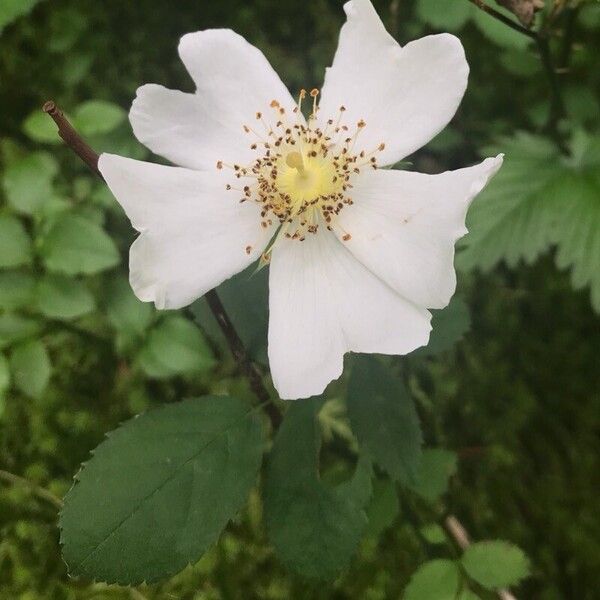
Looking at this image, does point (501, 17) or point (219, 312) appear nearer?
point (219, 312)

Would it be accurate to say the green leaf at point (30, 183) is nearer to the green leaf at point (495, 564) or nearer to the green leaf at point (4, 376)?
the green leaf at point (4, 376)

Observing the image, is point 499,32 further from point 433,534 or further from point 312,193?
point 433,534

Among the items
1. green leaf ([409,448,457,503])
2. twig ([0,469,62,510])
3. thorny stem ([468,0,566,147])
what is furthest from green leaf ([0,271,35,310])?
thorny stem ([468,0,566,147])

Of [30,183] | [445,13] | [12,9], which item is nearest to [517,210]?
[445,13]

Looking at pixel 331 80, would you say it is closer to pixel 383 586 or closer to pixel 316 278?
pixel 316 278

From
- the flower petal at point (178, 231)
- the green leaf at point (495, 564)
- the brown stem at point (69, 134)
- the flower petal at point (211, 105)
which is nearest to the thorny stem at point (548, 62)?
the flower petal at point (211, 105)

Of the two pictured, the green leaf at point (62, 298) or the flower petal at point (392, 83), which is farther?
the green leaf at point (62, 298)

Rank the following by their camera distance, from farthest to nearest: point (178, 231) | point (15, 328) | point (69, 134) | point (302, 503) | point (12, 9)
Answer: point (12, 9) < point (15, 328) < point (302, 503) < point (178, 231) < point (69, 134)

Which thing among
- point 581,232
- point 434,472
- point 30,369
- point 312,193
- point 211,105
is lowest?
point 434,472
